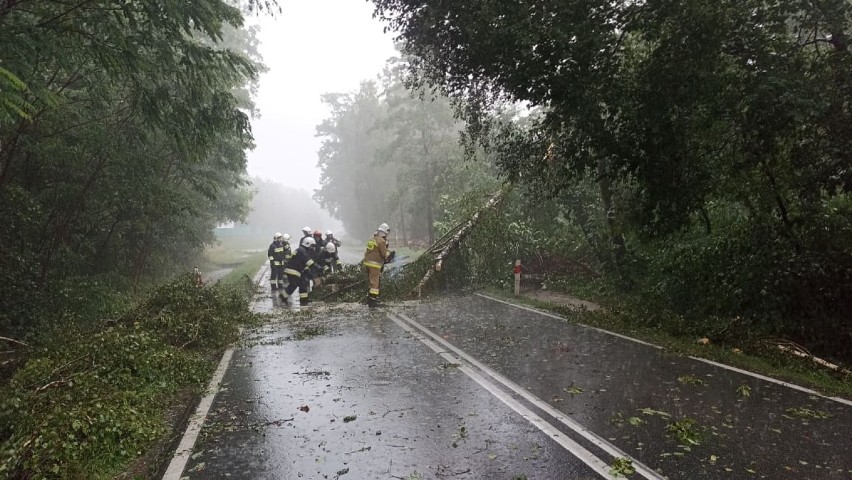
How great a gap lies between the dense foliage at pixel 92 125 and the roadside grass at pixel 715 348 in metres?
7.57

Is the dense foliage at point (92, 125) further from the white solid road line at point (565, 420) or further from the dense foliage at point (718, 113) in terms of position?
the white solid road line at point (565, 420)

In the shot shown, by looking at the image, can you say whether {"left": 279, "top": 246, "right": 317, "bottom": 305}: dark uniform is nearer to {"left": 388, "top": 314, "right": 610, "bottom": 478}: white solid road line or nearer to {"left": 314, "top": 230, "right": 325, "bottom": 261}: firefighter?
{"left": 314, "top": 230, "right": 325, "bottom": 261}: firefighter

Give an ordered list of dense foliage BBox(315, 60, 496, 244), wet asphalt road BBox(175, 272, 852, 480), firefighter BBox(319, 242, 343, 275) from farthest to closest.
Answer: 1. dense foliage BBox(315, 60, 496, 244)
2. firefighter BBox(319, 242, 343, 275)
3. wet asphalt road BBox(175, 272, 852, 480)

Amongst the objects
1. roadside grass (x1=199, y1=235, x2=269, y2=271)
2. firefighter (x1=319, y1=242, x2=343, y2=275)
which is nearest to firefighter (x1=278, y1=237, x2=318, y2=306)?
firefighter (x1=319, y1=242, x2=343, y2=275)

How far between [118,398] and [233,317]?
6022 millimetres

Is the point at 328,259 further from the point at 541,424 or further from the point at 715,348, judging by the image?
the point at 541,424

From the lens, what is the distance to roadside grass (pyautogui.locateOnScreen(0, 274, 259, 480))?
4105 mm

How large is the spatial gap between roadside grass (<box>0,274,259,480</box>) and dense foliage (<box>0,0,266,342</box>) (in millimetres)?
2525

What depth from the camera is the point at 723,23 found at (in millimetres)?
7121

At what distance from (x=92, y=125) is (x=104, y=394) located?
25.1 ft

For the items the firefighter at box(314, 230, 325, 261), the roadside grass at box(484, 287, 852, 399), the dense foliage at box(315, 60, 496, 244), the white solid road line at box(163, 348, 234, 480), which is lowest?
the white solid road line at box(163, 348, 234, 480)

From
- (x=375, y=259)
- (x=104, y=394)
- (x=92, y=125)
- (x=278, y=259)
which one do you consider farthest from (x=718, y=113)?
(x=278, y=259)

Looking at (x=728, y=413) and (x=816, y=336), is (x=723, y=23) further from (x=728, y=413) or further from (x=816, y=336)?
(x=728, y=413)

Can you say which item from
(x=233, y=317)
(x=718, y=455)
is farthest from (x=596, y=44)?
(x=233, y=317)
